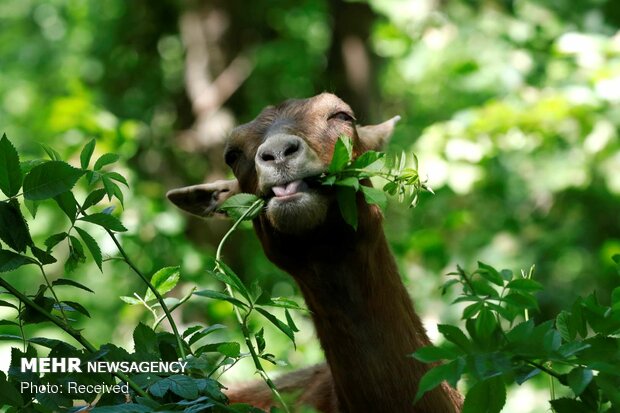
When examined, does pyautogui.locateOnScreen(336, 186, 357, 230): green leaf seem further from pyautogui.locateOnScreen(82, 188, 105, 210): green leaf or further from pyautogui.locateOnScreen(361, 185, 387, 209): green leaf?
pyautogui.locateOnScreen(82, 188, 105, 210): green leaf

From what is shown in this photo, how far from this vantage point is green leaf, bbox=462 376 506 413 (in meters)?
2.99

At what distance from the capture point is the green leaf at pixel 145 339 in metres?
3.56

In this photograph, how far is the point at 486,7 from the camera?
11.9 meters

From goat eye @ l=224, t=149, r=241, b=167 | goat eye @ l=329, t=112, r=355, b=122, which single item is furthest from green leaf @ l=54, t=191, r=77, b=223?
goat eye @ l=329, t=112, r=355, b=122

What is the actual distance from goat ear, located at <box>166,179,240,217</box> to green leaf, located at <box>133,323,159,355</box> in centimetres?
269

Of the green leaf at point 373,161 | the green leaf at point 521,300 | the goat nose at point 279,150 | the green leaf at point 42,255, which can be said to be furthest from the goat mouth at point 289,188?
the green leaf at point 521,300

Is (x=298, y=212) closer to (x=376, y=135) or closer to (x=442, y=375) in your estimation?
(x=442, y=375)

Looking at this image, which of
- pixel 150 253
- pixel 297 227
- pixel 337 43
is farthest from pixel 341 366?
pixel 337 43

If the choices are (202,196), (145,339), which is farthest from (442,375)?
(202,196)

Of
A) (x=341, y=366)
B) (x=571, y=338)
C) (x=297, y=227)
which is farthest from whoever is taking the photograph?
(x=341, y=366)

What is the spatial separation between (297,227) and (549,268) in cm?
795

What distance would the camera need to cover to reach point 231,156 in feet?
18.8

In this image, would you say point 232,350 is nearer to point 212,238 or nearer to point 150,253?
point 150,253

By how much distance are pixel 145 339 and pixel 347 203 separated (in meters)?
1.23
